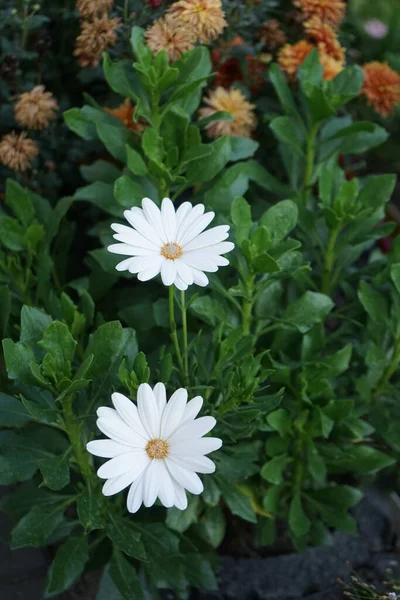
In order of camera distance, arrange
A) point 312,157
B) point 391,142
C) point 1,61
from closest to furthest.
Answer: point 312,157
point 1,61
point 391,142

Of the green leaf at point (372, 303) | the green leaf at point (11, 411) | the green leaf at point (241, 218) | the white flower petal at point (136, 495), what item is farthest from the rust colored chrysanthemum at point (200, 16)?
the white flower petal at point (136, 495)

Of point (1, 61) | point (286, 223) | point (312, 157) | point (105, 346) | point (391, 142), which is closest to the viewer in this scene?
point (105, 346)

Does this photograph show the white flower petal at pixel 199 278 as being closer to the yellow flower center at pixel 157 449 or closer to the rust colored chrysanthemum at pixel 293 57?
the yellow flower center at pixel 157 449

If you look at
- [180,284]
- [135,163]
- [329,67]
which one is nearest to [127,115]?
[135,163]

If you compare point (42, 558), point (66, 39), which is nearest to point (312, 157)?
point (66, 39)

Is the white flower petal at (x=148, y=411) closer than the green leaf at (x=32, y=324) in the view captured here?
Yes

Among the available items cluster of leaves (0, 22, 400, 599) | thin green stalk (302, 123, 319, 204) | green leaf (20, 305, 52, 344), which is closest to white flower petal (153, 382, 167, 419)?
cluster of leaves (0, 22, 400, 599)

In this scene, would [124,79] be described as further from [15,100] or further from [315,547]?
[315,547]
